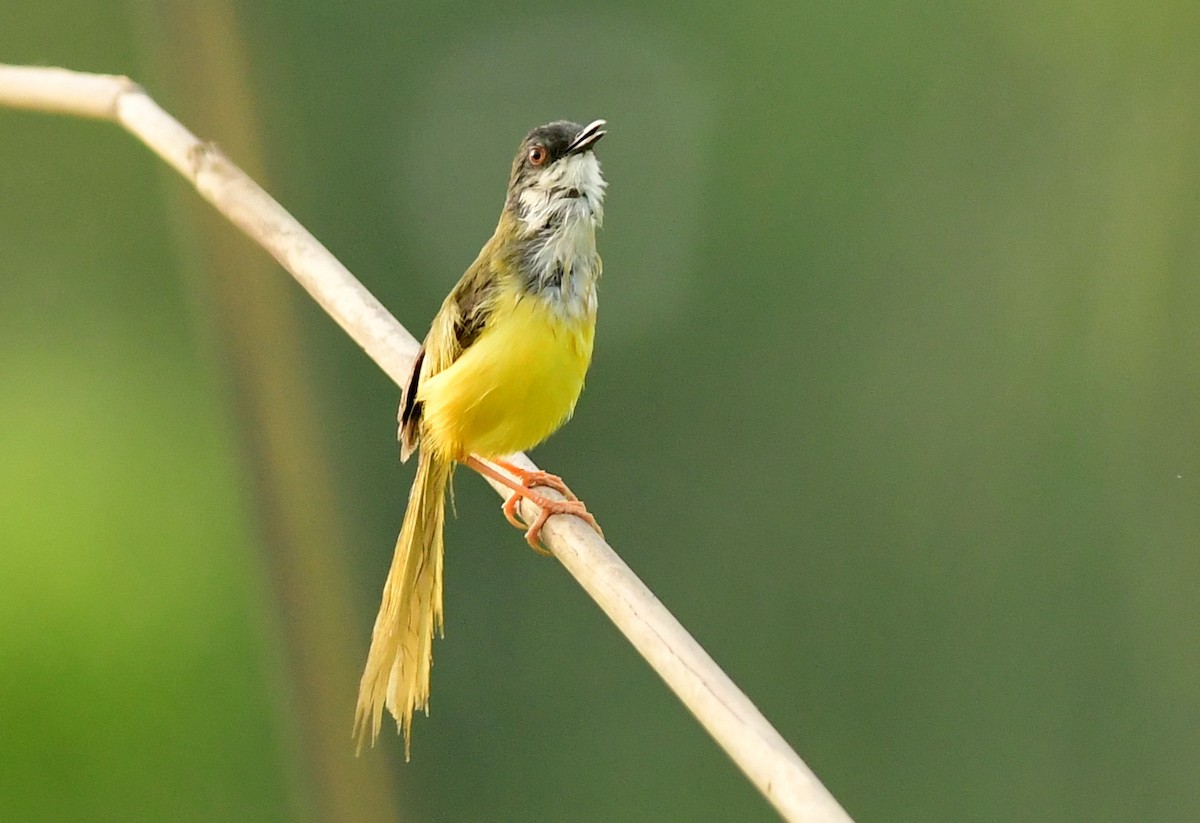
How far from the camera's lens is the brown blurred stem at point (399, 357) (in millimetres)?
527

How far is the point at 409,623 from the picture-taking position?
897 millimetres

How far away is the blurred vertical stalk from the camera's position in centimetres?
173

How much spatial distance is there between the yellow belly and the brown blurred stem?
0.05 metres

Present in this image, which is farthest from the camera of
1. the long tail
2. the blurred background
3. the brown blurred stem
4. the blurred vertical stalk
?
the blurred vertical stalk

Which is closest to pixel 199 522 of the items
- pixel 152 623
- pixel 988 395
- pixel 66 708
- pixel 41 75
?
pixel 152 623

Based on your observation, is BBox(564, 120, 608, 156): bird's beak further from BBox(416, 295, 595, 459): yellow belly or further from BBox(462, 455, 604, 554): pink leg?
BBox(462, 455, 604, 554): pink leg

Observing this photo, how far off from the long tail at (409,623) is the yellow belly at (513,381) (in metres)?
0.07

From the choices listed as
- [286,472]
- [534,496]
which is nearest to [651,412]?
[286,472]

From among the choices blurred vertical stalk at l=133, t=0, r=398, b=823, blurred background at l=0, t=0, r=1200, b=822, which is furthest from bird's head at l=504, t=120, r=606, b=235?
blurred vertical stalk at l=133, t=0, r=398, b=823

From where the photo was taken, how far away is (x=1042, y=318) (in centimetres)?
170

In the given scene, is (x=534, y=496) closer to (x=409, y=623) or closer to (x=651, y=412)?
(x=409, y=623)

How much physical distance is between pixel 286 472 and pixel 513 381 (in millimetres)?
999

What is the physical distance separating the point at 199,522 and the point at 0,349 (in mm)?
430

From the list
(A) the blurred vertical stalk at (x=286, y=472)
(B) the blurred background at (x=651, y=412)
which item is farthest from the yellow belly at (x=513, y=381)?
(A) the blurred vertical stalk at (x=286, y=472)
